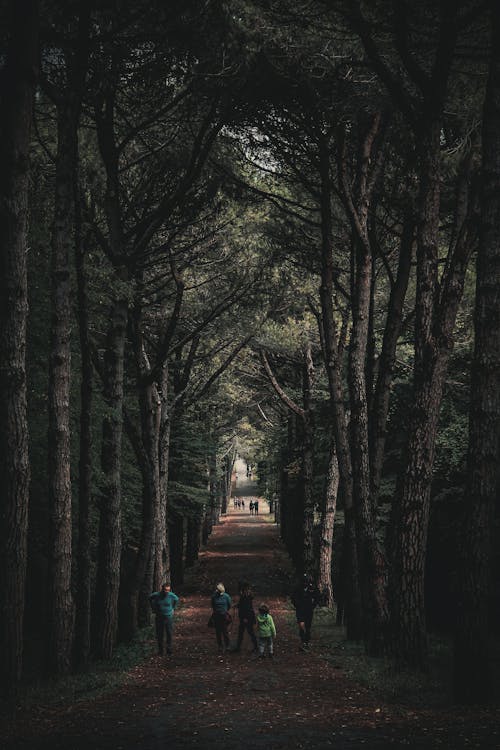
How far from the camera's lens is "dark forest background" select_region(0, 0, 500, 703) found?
827cm

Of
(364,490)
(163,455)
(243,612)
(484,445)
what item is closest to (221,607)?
(243,612)

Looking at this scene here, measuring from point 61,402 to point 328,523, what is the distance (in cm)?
1340

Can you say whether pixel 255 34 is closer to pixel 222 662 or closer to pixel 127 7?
pixel 127 7

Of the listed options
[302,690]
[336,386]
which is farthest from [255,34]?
→ [302,690]

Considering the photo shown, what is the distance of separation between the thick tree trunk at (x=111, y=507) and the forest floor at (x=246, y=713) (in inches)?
42.8

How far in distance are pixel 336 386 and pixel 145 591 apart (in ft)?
29.9

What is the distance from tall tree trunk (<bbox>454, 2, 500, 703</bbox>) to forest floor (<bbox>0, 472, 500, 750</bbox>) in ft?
1.65

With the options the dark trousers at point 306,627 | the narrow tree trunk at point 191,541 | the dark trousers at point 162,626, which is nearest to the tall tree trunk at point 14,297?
the dark trousers at point 162,626

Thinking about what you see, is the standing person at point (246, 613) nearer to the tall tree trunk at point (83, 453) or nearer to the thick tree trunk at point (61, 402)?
the tall tree trunk at point (83, 453)

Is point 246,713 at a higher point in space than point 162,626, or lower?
higher

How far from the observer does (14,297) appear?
27.2 ft

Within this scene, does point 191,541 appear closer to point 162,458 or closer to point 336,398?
point 162,458

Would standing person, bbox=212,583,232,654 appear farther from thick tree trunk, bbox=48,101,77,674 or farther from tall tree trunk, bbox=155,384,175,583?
tall tree trunk, bbox=155,384,175,583

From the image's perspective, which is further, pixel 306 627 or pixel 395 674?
pixel 306 627
